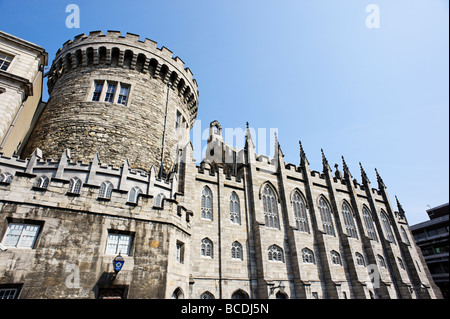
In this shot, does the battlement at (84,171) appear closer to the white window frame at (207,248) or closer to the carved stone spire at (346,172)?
the white window frame at (207,248)

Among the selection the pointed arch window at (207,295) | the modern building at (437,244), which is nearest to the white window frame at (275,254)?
the pointed arch window at (207,295)

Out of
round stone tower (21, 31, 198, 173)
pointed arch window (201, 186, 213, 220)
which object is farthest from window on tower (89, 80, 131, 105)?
pointed arch window (201, 186, 213, 220)

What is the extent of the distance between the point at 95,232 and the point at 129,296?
241 centimetres

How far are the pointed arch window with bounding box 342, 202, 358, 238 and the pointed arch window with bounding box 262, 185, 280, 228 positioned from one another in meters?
8.89

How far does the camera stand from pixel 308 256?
762 inches

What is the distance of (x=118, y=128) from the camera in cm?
1623

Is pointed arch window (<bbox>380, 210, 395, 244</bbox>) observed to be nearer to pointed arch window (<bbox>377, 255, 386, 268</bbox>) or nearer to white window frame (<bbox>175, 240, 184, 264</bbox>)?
pointed arch window (<bbox>377, 255, 386, 268</bbox>)

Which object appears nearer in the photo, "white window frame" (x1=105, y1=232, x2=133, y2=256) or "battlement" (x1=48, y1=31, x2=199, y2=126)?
"white window frame" (x1=105, y1=232, x2=133, y2=256)

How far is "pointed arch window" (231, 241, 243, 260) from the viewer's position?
1661 centimetres

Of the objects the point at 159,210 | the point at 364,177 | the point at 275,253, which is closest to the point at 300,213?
the point at 275,253

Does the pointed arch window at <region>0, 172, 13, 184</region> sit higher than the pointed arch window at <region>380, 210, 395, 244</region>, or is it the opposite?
the pointed arch window at <region>380, 210, 395, 244</region>

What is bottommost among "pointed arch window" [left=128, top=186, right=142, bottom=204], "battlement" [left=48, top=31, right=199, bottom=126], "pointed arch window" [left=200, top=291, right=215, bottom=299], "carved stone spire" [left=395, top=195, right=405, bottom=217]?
"pointed arch window" [left=200, top=291, right=215, bottom=299]

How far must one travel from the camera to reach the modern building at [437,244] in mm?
39531
